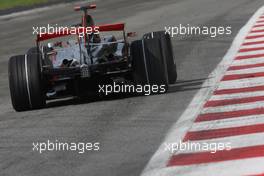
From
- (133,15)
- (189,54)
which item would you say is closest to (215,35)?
(189,54)

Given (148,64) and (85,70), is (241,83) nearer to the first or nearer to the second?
(148,64)

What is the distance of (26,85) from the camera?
1205 centimetres

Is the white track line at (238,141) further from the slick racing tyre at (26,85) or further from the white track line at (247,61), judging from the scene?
the white track line at (247,61)

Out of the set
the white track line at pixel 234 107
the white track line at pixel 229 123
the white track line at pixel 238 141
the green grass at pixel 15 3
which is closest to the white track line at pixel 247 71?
the white track line at pixel 234 107

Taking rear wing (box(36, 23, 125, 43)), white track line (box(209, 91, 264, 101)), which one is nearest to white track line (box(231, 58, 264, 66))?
rear wing (box(36, 23, 125, 43))

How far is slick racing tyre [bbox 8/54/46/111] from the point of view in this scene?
12.0 m

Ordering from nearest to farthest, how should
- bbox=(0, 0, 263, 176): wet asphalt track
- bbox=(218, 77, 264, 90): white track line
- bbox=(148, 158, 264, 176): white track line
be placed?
bbox=(148, 158, 264, 176): white track line, bbox=(0, 0, 263, 176): wet asphalt track, bbox=(218, 77, 264, 90): white track line

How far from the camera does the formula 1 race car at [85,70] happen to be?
39.6ft

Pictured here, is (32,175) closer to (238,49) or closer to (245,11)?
(238,49)

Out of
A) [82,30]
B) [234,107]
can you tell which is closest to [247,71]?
[82,30]

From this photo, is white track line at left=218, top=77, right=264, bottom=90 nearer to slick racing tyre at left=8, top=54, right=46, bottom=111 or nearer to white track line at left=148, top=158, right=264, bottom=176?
slick racing tyre at left=8, top=54, right=46, bottom=111

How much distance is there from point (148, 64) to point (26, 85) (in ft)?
5.36

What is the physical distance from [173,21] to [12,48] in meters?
5.14

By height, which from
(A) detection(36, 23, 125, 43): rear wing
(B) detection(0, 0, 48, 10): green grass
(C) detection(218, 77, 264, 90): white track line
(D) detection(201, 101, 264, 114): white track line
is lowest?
(B) detection(0, 0, 48, 10): green grass
